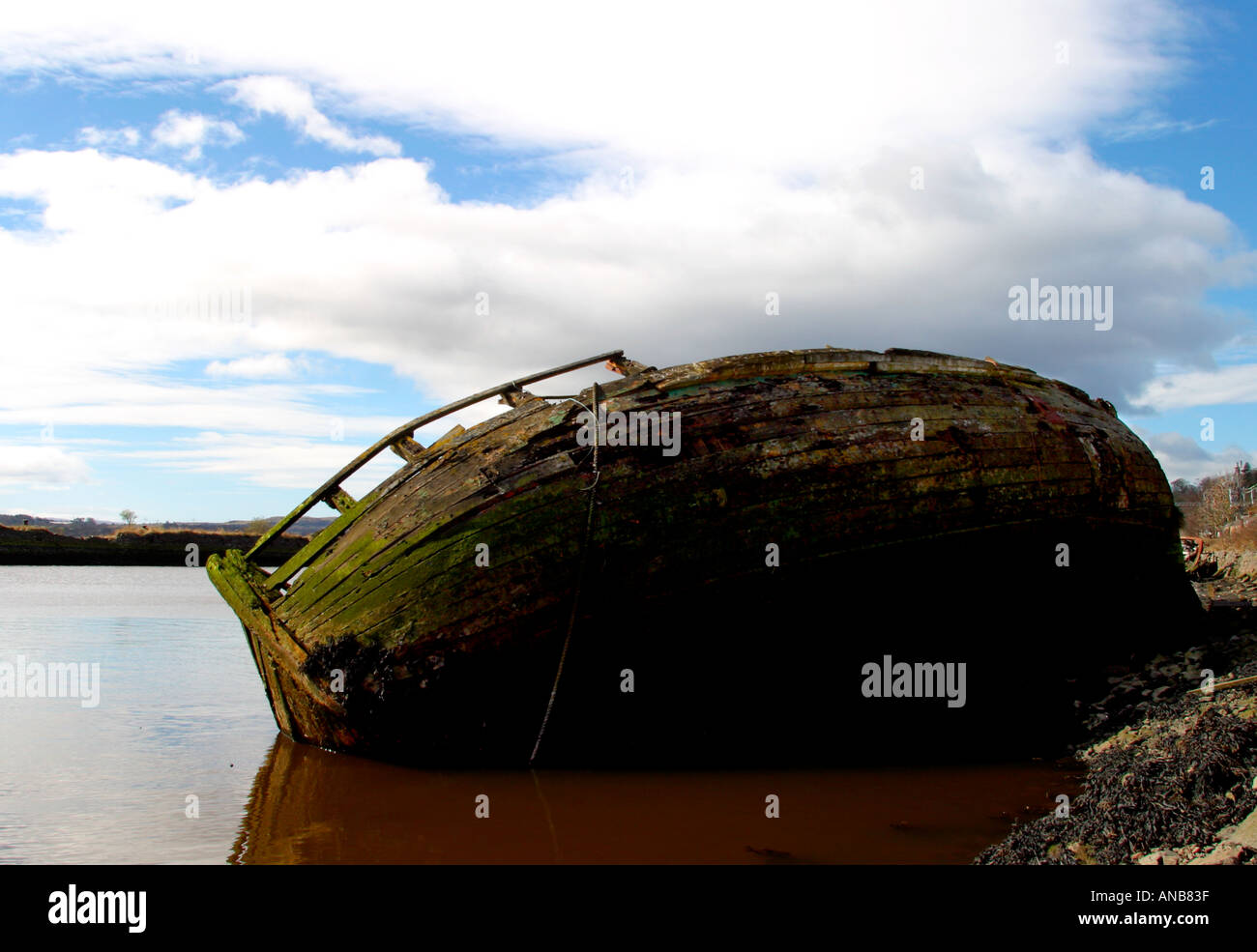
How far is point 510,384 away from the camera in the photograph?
739 cm

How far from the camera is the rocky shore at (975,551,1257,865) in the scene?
14.1 ft

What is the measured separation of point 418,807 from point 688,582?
2.28 metres

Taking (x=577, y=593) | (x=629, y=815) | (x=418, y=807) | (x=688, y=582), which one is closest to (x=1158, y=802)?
(x=629, y=815)

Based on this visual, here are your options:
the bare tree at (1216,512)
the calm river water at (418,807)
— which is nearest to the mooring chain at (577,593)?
the calm river water at (418,807)

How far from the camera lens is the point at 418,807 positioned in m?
5.75

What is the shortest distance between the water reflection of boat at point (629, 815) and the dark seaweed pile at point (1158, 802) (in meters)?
0.35

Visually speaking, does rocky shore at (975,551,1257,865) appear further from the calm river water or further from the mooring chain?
the mooring chain

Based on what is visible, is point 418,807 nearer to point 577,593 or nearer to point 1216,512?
point 577,593

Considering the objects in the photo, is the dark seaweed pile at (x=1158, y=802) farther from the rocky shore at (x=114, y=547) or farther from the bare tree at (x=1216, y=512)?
the rocky shore at (x=114, y=547)

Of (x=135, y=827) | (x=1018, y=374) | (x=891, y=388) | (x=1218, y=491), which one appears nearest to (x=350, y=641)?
(x=135, y=827)

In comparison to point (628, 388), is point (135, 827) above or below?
below
